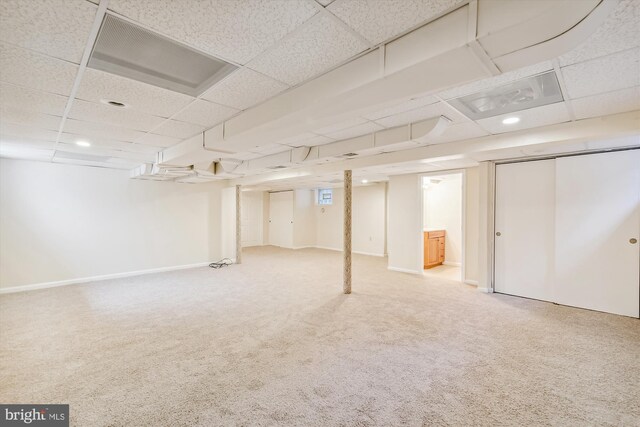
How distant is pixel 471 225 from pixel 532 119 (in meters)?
2.79

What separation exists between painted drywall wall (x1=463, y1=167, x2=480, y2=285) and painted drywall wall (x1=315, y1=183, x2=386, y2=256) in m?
3.36

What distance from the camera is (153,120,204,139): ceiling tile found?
2.96 metres

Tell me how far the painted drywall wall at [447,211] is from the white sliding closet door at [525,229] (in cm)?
230

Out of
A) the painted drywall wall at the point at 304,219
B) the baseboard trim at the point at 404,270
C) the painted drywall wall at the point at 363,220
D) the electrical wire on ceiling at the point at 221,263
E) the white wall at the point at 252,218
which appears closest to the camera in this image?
the baseboard trim at the point at 404,270

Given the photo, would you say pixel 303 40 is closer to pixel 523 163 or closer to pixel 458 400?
pixel 458 400

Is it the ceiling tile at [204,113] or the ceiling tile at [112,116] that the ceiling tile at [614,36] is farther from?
the ceiling tile at [112,116]

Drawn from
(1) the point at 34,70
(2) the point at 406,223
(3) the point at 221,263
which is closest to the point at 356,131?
(1) the point at 34,70

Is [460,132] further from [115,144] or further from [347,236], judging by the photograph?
[115,144]

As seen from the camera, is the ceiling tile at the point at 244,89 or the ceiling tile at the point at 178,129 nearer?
the ceiling tile at the point at 244,89

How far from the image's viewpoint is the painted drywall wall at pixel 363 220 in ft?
28.7

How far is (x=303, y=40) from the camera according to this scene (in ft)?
5.09

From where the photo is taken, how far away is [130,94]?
2252mm
